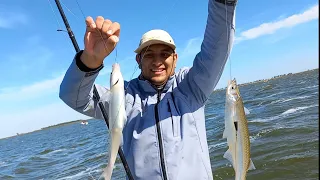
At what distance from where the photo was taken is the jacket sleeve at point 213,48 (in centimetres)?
308

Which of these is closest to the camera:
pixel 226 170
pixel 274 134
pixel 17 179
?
pixel 226 170

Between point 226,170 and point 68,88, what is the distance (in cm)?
963

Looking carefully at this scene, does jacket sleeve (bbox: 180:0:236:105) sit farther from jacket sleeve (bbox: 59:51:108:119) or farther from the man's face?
jacket sleeve (bbox: 59:51:108:119)

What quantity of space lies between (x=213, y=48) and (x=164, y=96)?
0.75m

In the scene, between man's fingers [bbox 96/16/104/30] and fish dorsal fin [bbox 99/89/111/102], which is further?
fish dorsal fin [bbox 99/89/111/102]

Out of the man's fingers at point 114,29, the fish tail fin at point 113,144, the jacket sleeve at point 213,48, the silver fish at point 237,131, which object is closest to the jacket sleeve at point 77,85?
the man's fingers at point 114,29

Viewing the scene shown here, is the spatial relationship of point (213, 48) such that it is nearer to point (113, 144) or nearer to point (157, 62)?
point (157, 62)

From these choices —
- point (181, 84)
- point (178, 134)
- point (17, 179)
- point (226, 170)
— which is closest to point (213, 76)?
point (181, 84)

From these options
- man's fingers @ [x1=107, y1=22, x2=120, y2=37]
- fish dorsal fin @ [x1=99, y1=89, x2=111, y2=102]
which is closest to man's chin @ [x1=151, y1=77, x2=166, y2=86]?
fish dorsal fin @ [x1=99, y1=89, x2=111, y2=102]

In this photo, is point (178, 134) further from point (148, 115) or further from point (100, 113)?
point (100, 113)

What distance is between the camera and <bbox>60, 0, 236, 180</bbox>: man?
297cm

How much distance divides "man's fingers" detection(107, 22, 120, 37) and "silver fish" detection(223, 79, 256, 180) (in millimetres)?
1185

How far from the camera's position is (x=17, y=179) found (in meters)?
18.7

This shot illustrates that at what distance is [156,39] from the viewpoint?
340cm
